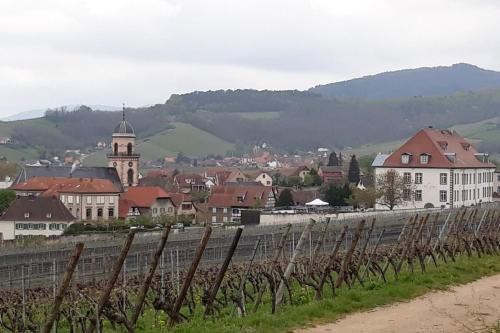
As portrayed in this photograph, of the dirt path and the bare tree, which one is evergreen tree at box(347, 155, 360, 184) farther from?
the dirt path

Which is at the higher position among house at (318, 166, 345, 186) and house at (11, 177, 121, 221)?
house at (318, 166, 345, 186)

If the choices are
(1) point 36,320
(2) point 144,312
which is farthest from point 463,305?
(1) point 36,320

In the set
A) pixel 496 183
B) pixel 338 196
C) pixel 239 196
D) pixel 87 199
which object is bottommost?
pixel 87 199

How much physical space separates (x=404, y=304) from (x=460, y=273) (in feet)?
19.6

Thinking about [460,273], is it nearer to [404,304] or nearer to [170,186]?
[404,304]

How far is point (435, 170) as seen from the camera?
83938 mm

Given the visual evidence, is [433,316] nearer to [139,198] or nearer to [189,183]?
[139,198]

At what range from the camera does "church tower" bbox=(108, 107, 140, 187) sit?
141 m

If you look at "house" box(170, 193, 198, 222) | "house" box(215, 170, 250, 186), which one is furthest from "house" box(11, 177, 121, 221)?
"house" box(215, 170, 250, 186)

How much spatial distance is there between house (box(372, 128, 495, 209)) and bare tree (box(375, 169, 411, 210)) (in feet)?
0.83

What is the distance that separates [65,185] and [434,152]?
47252 mm

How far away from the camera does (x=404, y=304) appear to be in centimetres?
1877

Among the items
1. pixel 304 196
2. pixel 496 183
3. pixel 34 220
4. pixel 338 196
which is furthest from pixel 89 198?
pixel 496 183

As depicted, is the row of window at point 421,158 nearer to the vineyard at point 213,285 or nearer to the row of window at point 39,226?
the row of window at point 39,226
